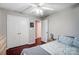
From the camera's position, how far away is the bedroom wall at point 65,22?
4.35ft

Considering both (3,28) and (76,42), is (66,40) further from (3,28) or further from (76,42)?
(3,28)

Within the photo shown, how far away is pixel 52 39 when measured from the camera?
147cm

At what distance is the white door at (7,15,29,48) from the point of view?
139cm

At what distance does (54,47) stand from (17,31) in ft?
2.42

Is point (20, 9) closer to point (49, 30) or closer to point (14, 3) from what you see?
point (14, 3)

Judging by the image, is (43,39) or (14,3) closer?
(14,3)

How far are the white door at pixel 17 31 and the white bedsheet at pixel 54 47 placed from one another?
0.39m

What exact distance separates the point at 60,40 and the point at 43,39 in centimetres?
31

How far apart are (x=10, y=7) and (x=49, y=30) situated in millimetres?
826

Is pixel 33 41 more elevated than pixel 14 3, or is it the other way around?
pixel 14 3

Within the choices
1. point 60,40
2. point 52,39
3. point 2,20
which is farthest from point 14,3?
point 60,40

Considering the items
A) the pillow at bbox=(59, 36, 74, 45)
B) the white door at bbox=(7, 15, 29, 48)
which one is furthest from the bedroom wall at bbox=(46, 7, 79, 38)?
the white door at bbox=(7, 15, 29, 48)

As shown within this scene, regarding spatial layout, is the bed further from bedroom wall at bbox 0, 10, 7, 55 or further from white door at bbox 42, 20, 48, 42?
bedroom wall at bbox 0, 10, 7, 55
